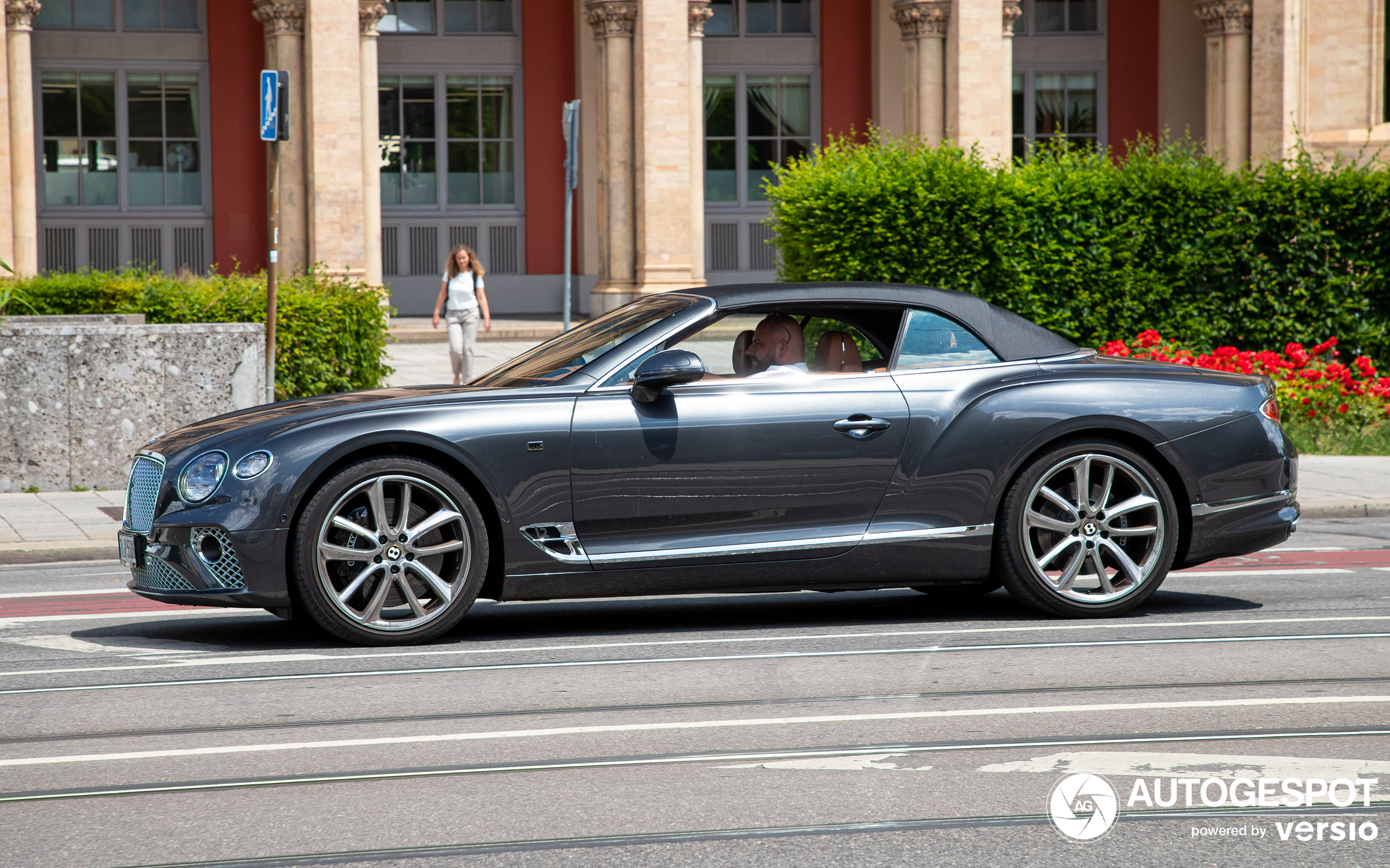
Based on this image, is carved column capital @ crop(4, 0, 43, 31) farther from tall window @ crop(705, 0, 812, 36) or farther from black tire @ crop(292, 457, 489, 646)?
black tire @ crop(292, 457, 489, 646)

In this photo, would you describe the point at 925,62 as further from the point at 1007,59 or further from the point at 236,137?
the point at 236,137

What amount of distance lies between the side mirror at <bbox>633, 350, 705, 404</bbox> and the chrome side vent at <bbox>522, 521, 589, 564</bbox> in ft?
2.01

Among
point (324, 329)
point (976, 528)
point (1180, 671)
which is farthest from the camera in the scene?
point (324, 329)

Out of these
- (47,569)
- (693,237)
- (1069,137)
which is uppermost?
(1069,137)

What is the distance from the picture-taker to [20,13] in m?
23.6

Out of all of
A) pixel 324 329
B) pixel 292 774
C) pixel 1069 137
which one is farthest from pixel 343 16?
pixel 292 774

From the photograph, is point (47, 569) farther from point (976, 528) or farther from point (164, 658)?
point (976, 528)

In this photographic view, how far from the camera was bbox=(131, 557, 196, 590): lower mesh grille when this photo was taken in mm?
→ 6363

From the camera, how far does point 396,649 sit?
21.2 ft

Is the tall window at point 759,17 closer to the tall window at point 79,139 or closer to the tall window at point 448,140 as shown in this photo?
the tall window at point 448,140

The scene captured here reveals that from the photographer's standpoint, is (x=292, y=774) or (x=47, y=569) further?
(x=47, y=569)

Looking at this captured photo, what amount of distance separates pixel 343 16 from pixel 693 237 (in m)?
6.31

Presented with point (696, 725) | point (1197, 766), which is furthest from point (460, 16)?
point (1197, 766)

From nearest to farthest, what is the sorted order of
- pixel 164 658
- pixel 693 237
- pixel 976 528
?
pixel 164 658, pixel 976 528, pixel 693 237
